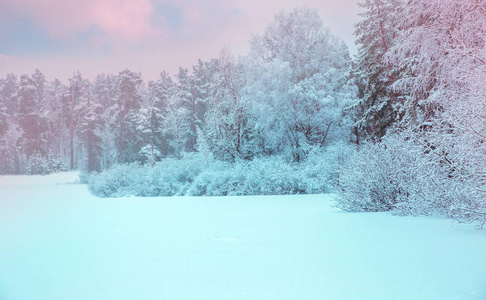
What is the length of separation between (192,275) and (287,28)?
62.8 ft

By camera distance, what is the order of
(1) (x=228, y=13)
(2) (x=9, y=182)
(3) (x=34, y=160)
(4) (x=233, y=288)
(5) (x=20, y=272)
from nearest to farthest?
1. (4) (x=233, y=288)
2. (5) (x=20, y=272)
3. (1) (x=228, y=13)
4. (2) (x=9, y=182)
5. (3) (x=34, y=160)

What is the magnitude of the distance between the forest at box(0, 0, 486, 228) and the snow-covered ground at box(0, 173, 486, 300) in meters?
1.04

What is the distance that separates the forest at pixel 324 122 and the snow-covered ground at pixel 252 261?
104 centimetres

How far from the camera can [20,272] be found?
3.10 metres

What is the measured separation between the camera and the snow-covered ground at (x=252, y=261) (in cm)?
241

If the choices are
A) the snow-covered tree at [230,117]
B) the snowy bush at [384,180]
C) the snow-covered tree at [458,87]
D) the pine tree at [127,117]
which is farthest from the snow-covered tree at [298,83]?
the pine tree at [127,117]

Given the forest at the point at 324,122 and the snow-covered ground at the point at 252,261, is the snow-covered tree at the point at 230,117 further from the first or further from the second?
the snow-covered ground at the point at 252,261

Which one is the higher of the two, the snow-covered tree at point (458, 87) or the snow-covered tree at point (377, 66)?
the snow-covered tree at point (377, 66)

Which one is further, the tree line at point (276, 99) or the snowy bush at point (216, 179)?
the tree line at point (276, 99)

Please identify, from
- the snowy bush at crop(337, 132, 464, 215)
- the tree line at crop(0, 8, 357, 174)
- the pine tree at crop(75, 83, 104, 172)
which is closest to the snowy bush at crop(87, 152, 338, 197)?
the tree line at crop(0, 8, 357, 174)

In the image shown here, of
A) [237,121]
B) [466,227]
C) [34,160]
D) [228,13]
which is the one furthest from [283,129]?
[34,160]

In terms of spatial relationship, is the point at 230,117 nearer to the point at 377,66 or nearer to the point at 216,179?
the point at 216,179

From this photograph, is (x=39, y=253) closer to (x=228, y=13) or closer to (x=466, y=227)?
(x=466, y=227)

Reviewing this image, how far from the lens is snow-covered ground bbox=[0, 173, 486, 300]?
241cm
